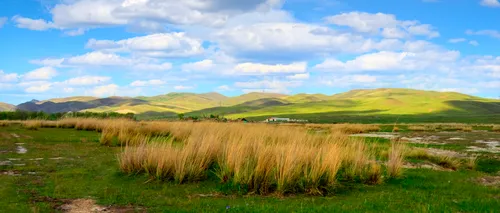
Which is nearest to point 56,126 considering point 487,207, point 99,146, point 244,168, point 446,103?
point 99,146

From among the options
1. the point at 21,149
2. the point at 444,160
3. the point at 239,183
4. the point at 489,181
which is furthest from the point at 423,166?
the point at 21,149

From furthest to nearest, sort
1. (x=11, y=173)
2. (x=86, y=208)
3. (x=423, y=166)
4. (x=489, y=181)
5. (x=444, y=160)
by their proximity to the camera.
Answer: (x=444, y=160), (x=423, y=166), (x=489, y=181), (x=11, y=173), (x=86, y=208)

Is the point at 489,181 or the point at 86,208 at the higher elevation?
the point at 86,208

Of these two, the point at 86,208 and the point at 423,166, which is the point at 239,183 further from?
the point at 423,166

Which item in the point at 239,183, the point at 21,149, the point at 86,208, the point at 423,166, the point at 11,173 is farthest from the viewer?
the point at 21,149

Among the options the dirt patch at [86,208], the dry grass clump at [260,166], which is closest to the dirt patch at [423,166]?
the dry grass clump at [260,166]

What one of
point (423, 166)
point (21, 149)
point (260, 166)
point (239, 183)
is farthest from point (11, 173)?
point (423, 166)

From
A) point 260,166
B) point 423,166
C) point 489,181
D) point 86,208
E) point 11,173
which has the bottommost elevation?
point 489,181

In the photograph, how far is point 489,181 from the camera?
12539 millimetres

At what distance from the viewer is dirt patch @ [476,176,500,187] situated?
12.0m

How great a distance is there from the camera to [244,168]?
10.7 meters

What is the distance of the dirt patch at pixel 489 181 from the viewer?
472 inches

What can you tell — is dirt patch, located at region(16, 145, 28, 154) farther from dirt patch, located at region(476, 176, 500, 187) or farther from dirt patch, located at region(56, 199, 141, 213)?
dirt patch, located at region(476, 176, 500, 187)

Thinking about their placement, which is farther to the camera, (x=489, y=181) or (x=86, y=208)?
(x=489, y=181)
